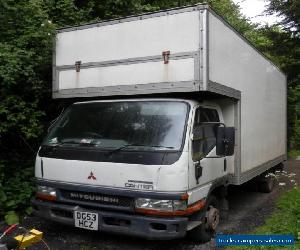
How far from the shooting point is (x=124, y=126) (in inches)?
217

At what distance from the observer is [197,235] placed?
5617 millimetres

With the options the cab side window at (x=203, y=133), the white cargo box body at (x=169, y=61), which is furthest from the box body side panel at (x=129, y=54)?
the cab side window at (x=203, y=133)

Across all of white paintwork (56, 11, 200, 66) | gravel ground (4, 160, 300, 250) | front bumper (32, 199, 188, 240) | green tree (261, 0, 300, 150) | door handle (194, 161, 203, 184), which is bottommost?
gravel ground (4, 160, 300, 250)

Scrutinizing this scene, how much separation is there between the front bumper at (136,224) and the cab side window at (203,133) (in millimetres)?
882

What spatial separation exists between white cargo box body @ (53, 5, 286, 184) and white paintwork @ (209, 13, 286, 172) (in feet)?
0.05

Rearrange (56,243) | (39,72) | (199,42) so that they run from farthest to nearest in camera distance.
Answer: (39,72) < (56,243) < (199,42)

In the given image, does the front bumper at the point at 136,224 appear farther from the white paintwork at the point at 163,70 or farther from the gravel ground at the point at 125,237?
the gravel ground at the point at 125,237

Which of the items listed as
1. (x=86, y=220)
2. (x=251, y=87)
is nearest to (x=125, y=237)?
(x=86, y=220)

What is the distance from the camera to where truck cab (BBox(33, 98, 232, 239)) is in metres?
4.92

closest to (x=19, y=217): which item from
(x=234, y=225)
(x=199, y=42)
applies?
(x=234, y=225)

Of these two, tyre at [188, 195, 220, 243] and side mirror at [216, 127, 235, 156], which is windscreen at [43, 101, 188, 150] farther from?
tyre at [188, 195, 220, 243]

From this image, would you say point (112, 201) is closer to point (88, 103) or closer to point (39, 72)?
point (88, 103)

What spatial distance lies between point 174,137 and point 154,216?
3.25 ft

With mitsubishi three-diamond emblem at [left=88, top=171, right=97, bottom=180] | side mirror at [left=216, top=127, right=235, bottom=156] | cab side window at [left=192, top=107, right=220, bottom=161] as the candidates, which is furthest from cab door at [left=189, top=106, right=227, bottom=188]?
mitsubishi three-diamond emblem at [left=88, top=171, right=97, bottom=180]
